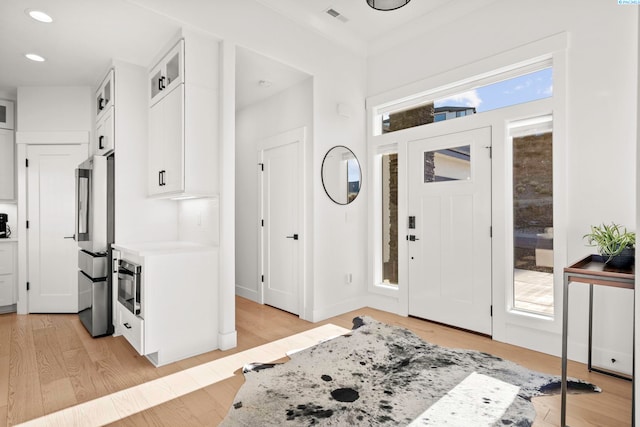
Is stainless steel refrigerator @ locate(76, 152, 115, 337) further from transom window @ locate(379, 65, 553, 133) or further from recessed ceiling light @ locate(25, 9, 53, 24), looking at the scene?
transom window @ locate(379, 65, 553, 133)

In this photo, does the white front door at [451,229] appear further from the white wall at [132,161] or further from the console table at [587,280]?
the white wall at [132,161]

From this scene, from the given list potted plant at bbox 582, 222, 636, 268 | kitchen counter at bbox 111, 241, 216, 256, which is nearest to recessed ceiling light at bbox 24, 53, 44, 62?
A: kitchen counter at bbox 111, 241, 216, 256

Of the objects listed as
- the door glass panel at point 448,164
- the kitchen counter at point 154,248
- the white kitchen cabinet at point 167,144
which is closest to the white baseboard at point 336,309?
the kitchen counter at point 154,248

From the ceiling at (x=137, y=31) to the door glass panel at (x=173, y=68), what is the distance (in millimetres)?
187

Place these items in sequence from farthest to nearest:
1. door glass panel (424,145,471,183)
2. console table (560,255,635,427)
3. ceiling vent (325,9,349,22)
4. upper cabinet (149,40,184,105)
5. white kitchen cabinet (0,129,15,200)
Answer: white kitchen cabinet (0,129,15,200)
ceiling vent (325,9,349,22)
door glass panel (424,145,471,183)
upper cabinet (149,40,184,105)
console table (560,255,635,427)

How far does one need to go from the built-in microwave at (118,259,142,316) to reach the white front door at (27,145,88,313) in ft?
5.21

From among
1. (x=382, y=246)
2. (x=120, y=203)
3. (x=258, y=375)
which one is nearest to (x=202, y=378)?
(x=258, y=375)

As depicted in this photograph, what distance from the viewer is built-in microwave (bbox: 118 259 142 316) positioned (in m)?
2.70

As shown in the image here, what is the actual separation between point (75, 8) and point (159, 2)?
1.97 ft

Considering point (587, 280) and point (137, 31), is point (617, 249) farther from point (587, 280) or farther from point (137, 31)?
point (137, 31)

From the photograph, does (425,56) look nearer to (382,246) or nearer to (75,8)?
(382,246)

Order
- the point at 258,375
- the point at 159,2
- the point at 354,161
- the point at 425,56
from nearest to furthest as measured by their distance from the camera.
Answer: the point at 258,375 → the point at 159,2 → the point at 425,56 → the point at 354,161

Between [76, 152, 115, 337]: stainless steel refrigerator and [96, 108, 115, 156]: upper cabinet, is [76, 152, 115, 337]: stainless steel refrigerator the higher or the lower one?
the lower one

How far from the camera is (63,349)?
118 inches
